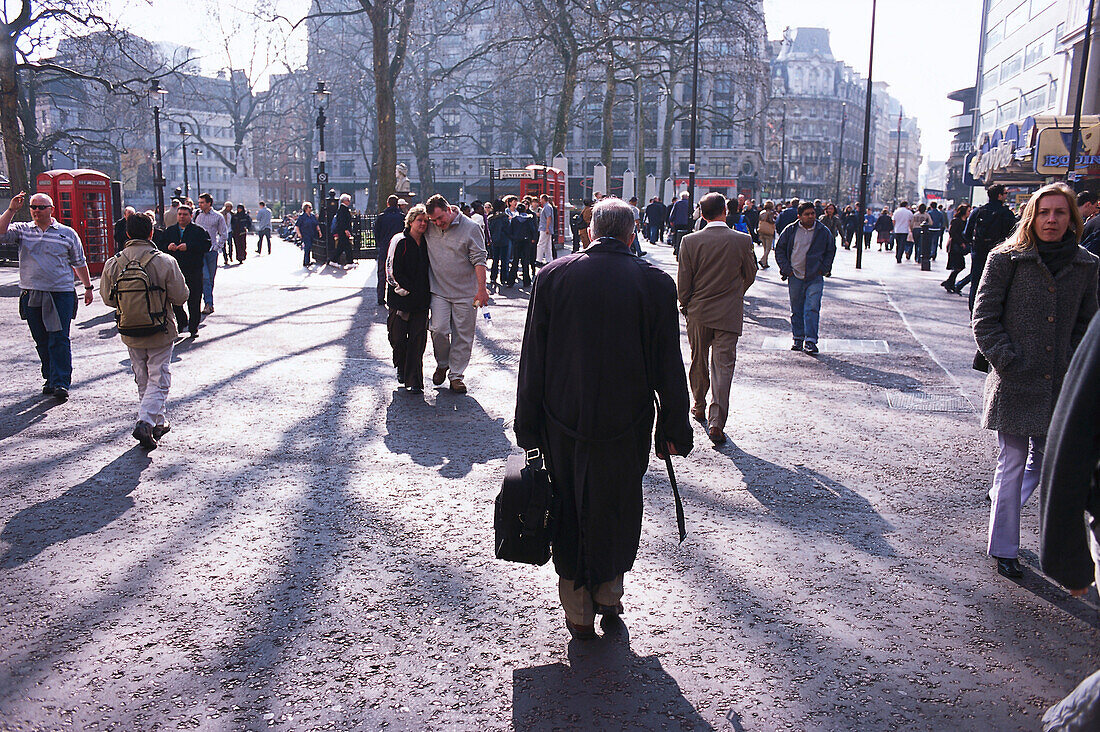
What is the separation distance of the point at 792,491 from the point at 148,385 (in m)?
4.76

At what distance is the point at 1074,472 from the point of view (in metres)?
2.13

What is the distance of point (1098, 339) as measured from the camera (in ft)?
6.66

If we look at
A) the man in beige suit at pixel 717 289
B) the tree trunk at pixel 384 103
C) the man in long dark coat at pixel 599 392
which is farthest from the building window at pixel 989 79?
the man in long dark coat at pixel 599 392

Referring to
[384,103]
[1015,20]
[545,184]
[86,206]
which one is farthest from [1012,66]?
[86,206]

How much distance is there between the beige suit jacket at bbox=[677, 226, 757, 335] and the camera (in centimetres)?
742

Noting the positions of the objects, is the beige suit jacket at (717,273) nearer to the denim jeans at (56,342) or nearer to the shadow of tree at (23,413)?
the shadow of tree at (23,413)

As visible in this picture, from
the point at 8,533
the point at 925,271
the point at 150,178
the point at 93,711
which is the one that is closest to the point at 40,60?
the point at 925,271

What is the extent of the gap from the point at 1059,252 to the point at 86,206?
2346 centimetres

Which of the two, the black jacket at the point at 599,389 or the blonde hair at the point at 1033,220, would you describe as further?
the blonde hair at the point at 1033,220

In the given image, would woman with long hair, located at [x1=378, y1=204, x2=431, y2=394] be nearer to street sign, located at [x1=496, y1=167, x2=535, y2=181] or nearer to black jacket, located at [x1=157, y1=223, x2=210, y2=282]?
black jacket, located at [x1=157, y1=223, x2=210, y2=282]

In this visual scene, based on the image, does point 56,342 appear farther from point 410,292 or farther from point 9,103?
point 9,103

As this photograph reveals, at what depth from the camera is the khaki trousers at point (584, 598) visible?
3928 millimetres

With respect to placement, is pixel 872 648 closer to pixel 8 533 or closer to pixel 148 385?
pixel 8 533

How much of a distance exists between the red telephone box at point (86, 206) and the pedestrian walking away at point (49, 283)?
51.0 ft
